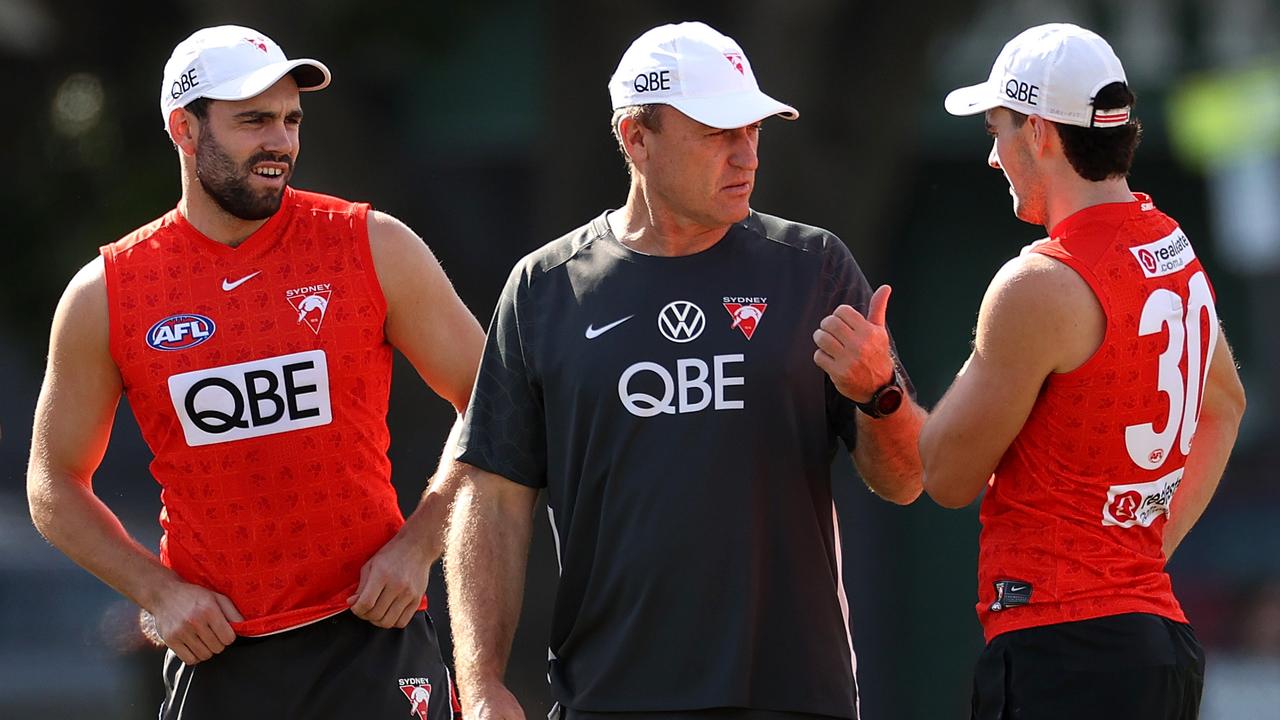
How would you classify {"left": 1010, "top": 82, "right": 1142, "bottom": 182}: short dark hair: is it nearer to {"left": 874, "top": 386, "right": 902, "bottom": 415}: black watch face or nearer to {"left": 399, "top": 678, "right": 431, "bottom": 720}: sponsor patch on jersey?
{"left": 874, "top": 386, "right": 902, "bottom": 415}: black watch face

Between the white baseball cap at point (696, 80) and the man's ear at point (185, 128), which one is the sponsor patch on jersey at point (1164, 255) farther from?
the man's ear at point (185, 128)

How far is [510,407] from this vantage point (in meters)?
4.24

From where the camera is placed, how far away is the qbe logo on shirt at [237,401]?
4383 millimetres

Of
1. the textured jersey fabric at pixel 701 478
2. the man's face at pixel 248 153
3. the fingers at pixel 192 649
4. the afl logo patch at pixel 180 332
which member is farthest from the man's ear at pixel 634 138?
the fingers at pixel 192 649

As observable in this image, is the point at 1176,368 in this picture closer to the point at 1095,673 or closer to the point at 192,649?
the point at 1095,673

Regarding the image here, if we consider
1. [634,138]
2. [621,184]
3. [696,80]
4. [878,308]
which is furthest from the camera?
[621,184]

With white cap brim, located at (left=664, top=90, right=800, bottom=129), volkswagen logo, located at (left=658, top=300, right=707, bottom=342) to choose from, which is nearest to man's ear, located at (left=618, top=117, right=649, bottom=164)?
white cap brim, located at (left=664, top=90, right=800, bottom=129)

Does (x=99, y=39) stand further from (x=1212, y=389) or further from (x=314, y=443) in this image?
(x=1212, y=389)

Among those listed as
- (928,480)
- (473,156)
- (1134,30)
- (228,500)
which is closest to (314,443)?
(228,500)

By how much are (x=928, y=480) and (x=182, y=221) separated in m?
1.99

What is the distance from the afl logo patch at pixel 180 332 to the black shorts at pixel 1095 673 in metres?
2.00

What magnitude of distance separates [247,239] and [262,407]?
45cm

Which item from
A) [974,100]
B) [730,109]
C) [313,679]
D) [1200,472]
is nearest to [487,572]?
[313,679]

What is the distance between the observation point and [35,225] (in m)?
9.07
